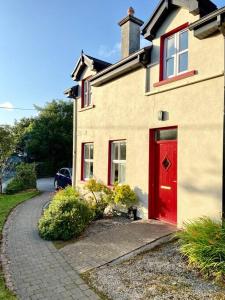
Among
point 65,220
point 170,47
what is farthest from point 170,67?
point 65,220

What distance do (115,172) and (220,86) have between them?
5.65 m

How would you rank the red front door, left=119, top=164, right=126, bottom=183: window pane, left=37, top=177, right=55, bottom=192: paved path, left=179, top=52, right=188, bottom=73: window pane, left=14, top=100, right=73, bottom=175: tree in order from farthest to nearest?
left=14, top=100, right=73, bottom=175: tree < left=37, top=177, right=55, bottom=192: paved path < left=119, top=164, right=126, bottom=183: window pane < the red front door < left=179, top=52, right=188, bottom=73: window pane

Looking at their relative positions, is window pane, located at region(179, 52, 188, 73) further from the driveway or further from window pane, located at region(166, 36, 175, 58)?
the driveway

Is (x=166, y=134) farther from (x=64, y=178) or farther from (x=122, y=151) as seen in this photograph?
(x=64, y=178)

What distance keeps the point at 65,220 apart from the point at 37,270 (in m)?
2.25

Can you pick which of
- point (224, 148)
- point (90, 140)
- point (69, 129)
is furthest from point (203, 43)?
point (69, 129)

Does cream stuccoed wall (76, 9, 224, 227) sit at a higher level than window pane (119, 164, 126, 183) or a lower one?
higher

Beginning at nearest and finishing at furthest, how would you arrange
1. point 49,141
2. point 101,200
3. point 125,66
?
1. point 125,66
2. point 101,200
3. point 49,141

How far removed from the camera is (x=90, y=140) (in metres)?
13.1

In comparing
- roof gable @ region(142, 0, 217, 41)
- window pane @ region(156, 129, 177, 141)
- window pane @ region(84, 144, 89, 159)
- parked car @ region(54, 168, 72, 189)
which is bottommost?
parked car @ region(54, 168, 72, 189)

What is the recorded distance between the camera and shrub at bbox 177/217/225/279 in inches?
202

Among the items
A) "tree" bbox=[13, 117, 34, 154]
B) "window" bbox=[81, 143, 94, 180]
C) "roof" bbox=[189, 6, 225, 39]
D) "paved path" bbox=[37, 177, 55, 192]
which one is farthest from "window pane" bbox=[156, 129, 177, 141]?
"tree" bbox=[13, 117, 34, 154]

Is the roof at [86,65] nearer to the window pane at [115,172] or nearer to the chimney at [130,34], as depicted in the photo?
the chimney at [130,34]

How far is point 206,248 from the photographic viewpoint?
5359 mm
